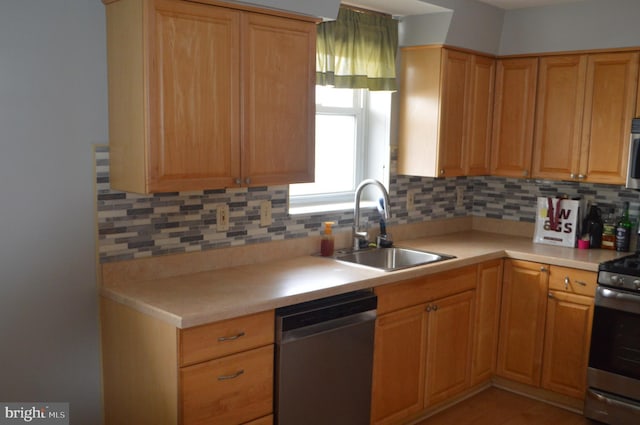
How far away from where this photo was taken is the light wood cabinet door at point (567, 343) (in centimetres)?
359

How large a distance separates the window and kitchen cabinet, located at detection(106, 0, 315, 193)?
2.60 ft

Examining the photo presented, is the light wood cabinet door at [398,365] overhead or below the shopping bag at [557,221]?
below

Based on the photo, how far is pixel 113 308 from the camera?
8.62ft

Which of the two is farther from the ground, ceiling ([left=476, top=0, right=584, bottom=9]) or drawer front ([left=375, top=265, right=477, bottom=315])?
ceiling ([left=476, top=0, right=584, bottom=9])

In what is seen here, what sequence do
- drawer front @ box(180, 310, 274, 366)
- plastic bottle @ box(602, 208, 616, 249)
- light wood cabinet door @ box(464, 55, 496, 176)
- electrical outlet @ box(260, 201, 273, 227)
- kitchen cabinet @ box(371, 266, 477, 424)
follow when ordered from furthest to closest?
light wood cabinet door @ box(464, 55, 496, 176) → plastic bottle @ box(602, 208, 616, 249) → electrical outlet @ box(260, 201, 273, 227) → kitchen cabinet @ box(371, 266, 477, 424) → drawer front @ box(180, 310, 274, 366)

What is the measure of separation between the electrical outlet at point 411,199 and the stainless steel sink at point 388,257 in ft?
1.54

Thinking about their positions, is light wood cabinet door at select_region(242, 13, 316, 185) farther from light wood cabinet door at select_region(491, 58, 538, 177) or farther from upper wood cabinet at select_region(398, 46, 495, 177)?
light wood cabinet door at select_region(491, 58, 538, 177)

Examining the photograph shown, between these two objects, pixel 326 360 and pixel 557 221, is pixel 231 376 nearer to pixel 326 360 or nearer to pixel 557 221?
pixel 326 360

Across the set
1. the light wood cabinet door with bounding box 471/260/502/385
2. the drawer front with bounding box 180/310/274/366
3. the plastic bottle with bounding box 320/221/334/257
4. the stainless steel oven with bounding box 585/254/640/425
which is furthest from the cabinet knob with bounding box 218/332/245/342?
the stainless steel oven with bounding box 585/254/640/425

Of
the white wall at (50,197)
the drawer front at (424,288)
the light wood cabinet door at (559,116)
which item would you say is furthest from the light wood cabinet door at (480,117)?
the white wall at (50,197)

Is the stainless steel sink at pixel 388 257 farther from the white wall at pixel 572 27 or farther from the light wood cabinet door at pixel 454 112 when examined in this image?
the white wall at pixel 572 27

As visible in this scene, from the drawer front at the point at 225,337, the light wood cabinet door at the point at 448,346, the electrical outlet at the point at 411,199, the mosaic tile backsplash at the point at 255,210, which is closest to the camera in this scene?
the drawer front at the point at 225,337

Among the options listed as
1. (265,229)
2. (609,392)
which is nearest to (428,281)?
(265,229)

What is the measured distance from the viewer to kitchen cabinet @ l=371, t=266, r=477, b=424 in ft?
10.4
